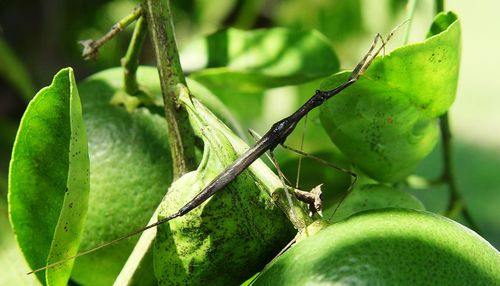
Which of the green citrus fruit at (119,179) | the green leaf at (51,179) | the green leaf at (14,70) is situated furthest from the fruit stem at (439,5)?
the green leaf at (14,70)

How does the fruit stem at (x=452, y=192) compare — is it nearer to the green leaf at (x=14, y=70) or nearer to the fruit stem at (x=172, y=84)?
the fruit stem at (x=172, y=84)

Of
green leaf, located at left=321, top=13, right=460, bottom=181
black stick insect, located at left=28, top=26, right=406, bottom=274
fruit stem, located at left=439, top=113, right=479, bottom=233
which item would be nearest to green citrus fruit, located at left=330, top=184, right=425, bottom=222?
green leaf, located at left=321, top=13, right=460, bottom=181

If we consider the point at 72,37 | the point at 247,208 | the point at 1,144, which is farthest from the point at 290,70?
the point at 72,37

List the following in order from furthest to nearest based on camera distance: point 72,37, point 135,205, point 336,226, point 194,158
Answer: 1. point 72,37
2. point 135,205
3. point 194,158
4. point 336,226

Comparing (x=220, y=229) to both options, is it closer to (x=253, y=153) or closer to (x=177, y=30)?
(x=253, y=153)

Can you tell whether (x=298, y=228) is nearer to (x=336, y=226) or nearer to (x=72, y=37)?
(x=336, y=226)

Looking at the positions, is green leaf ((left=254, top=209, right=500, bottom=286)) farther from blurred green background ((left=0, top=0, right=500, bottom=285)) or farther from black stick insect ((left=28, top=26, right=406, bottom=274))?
blurred green background ((left=0, top=0, right=500, bottom=285))

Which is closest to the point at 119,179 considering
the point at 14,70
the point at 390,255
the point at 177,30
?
the point at 390,255
